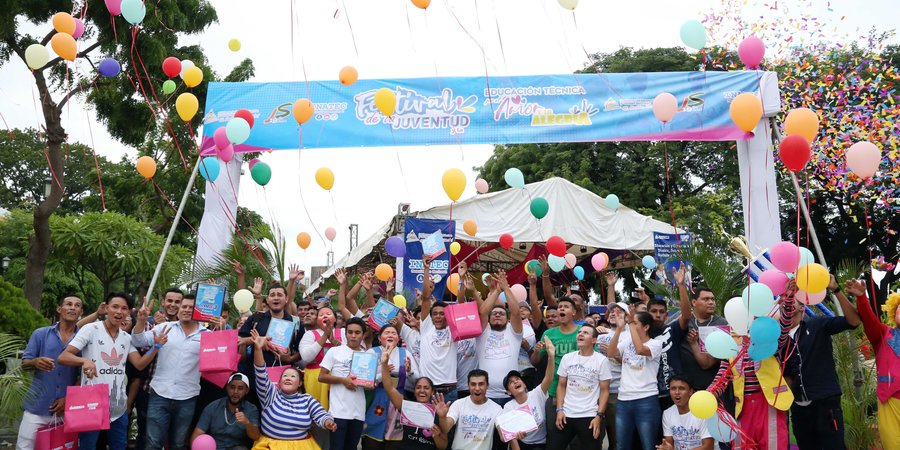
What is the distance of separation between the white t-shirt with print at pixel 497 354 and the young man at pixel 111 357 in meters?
2.70

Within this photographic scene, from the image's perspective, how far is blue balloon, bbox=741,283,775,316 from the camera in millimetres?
4648

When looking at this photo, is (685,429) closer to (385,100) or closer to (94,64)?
(385,100)

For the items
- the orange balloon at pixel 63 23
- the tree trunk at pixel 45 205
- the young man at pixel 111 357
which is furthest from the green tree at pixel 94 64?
the young man at pixel 111 357

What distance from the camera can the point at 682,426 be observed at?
5555mm

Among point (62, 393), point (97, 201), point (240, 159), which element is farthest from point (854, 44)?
point (97, 201)

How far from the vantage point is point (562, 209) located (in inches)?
481

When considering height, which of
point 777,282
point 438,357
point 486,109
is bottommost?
point 438,357

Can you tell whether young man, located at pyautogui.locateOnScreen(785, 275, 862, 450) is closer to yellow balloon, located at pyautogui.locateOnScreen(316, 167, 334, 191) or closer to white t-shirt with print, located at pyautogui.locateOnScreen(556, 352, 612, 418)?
white t-shirt with print, located at pyautogui.locateOnScreen(556, 352, 612, 418)

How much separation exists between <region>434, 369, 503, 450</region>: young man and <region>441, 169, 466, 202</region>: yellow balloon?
200 centimetres

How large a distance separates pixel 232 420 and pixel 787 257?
170 inches

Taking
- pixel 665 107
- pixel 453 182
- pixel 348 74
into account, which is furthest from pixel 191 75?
pixel 665 107

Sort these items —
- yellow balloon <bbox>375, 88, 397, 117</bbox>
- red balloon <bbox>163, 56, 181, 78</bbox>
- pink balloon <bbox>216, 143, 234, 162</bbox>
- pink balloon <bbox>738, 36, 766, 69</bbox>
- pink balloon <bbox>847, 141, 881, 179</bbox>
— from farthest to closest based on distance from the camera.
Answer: pink balloon <bbox>216, 143, 234, 162</bbox> → red balloon <bbox>163, 56, 181, 78</bbox> → yellow balloon <bbox>375, 88, 397, 117</bbox> → pink balloon <bbox>738, 36, 766, 69</bbox> → pink balloon <bbox>847, 141, 881, 179</bbox>

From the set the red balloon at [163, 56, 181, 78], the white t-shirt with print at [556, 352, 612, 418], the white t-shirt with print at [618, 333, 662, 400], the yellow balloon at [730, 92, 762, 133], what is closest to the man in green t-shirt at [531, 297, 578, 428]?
the white t-shirt with print at [556, 352, 612, 418]

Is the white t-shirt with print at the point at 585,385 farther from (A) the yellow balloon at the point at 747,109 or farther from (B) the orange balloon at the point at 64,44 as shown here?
(B) the orange balloon at the point at 64,44
